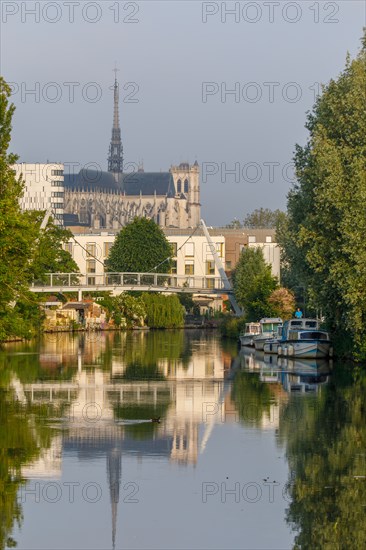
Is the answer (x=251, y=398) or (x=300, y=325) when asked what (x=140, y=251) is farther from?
(x=251, y=398)

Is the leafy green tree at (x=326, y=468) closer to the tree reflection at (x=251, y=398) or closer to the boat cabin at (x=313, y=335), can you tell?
the tree reflection at (x=251, y=398)

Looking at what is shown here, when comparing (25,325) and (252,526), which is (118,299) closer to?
(25,325)

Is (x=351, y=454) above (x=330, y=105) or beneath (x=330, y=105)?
beneath

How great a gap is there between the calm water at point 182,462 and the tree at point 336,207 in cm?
500

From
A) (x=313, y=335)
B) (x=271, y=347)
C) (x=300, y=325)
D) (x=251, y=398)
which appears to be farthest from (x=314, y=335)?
(x=251, y=398)

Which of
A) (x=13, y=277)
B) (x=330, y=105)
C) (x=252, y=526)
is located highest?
(x=330, y=105)

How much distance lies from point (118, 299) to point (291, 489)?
10022 centimetres

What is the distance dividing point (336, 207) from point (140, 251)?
96.2m

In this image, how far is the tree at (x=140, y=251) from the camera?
144 metres

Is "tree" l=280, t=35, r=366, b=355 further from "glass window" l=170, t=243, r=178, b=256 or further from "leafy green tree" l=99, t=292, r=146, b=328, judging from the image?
"glass window" l=170, t=243, r=178, b=256

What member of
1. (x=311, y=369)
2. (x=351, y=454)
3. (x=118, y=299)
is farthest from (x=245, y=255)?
(x=351, y=454)

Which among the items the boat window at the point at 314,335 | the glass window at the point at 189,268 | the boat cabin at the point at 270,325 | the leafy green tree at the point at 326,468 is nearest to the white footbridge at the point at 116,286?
the glass window at the point at 189,268

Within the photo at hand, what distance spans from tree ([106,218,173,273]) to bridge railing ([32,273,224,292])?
5.35 ft

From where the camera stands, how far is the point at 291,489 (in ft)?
71.8
